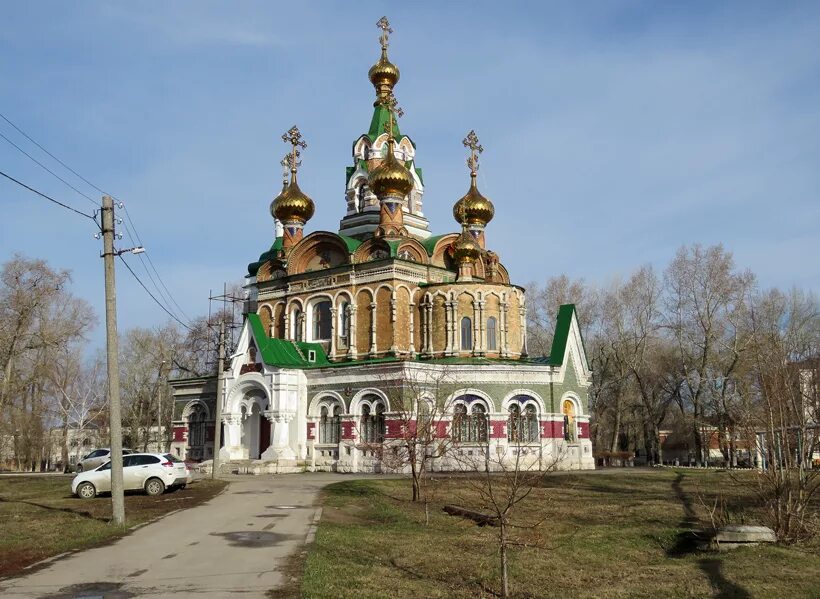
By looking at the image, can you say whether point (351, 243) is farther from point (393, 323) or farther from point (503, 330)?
point (503, 330)

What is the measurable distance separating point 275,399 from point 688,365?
23.8 meters

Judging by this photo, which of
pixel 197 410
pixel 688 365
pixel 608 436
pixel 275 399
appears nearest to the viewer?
pixel 275 399

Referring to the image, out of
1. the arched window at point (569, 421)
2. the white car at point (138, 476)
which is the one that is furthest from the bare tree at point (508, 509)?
the arched window at point (569, 421)

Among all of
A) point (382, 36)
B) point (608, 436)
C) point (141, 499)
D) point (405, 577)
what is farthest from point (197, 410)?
point (405, 577)

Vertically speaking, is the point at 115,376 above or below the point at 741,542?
above

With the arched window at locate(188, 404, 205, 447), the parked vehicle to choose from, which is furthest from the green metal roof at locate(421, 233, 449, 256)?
the parked vehicle

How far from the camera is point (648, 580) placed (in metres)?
11.5

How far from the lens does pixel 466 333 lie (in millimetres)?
39281

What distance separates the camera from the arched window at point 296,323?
41656 mm

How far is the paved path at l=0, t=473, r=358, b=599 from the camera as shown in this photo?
33.6ft

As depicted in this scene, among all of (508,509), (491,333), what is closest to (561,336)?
(491,333)

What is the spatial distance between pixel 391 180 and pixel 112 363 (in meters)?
26.5

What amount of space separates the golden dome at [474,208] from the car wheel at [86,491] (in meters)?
26.2

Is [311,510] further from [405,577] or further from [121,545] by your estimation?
[405,577]
